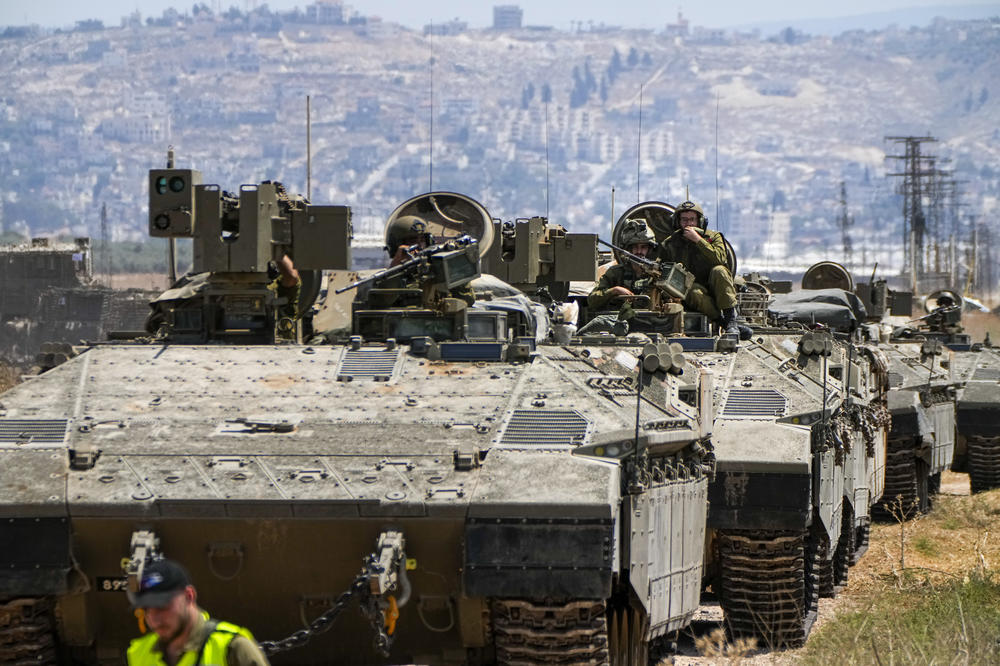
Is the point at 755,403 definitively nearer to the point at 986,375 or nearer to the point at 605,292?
the point at 605,292

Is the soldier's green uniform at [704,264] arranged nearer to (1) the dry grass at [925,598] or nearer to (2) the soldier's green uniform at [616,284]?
(2) the soldier's green uniform at [616,284]

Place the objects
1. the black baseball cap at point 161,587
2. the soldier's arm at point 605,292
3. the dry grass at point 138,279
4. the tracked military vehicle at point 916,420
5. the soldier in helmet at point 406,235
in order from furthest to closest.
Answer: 1. the dry grass at point 138,279
2. the tracked military vehicle at point 916,420
3. the soldier's arm at point 605,292
4. the soldier in helmet at point 406,235
5. the black baseball cap at point 161,587

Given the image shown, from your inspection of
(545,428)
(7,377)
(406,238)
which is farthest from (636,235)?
(7,377)

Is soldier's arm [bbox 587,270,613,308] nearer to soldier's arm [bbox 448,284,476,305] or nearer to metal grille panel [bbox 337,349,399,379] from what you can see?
soldier's arm [bbox 448,284,476,305]

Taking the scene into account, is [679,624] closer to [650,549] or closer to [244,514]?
[650,549]

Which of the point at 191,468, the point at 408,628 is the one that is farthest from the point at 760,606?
the point at 191,468

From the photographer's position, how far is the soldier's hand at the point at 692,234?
2216 centimetres

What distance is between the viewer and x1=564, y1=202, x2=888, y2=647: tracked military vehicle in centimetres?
1569

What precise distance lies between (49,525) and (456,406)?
285 cm

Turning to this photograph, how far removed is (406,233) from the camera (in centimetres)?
1877

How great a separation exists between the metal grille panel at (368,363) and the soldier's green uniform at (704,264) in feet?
26.8

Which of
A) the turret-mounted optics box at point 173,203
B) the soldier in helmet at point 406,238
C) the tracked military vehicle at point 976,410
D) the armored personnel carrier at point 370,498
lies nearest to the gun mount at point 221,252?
the turret-mounted optics box at point 173,203

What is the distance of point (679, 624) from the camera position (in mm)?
13375

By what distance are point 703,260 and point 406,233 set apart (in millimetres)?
4591
